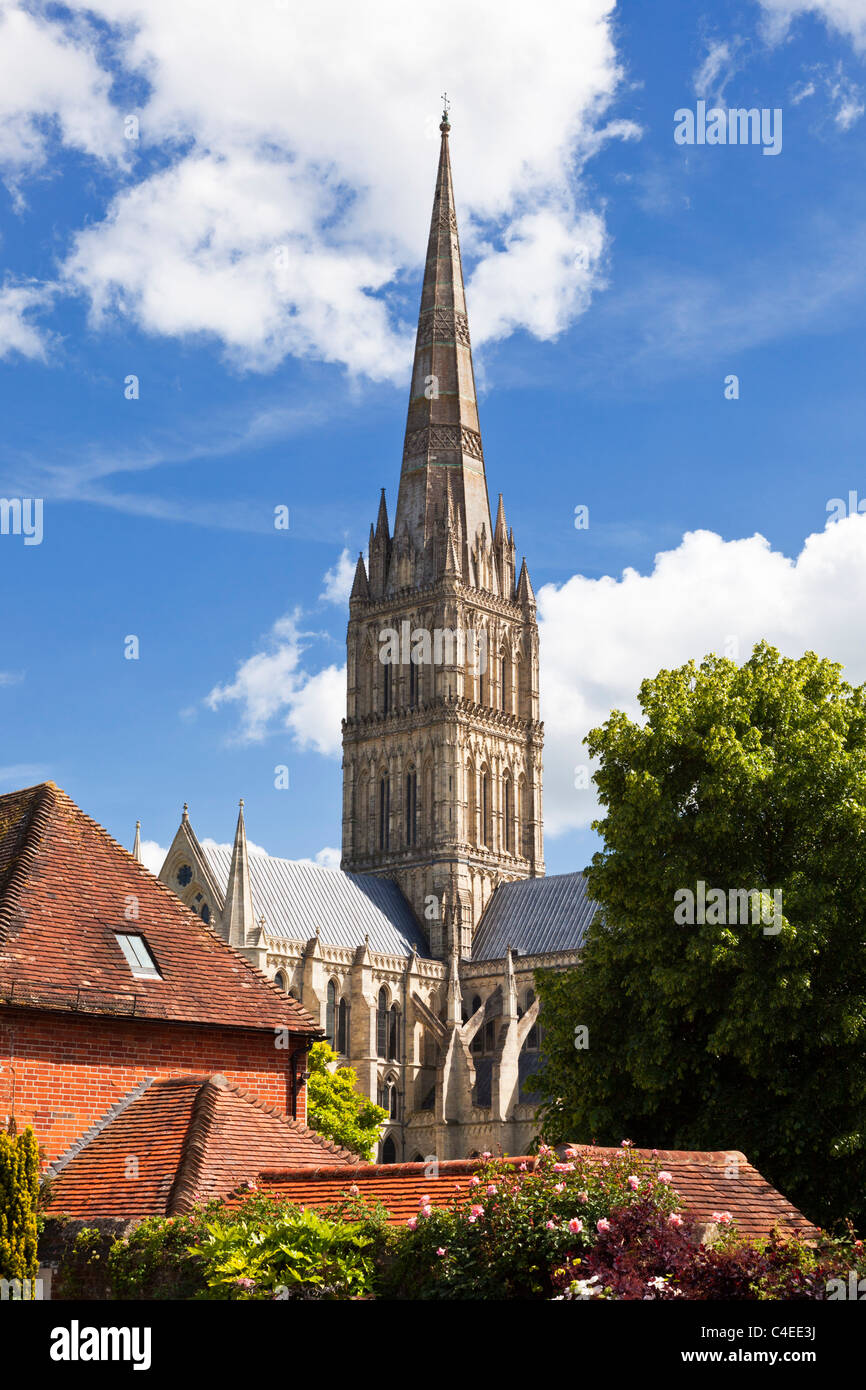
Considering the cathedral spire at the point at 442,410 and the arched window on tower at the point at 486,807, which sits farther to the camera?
the cathedral spire at the point at 442,410

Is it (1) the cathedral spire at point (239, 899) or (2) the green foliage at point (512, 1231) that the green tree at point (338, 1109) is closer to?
(1) the cathedral spire at point (239, 899)

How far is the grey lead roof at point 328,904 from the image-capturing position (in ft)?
241

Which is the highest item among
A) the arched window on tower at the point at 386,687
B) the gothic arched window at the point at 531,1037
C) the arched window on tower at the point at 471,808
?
the arched window on tower at the point at 386,687

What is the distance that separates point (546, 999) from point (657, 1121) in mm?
3287

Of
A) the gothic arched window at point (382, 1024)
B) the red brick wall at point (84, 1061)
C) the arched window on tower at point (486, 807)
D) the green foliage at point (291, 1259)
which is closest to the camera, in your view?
the green foliage at point (291, 1259)

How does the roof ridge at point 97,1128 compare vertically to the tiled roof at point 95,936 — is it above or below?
below

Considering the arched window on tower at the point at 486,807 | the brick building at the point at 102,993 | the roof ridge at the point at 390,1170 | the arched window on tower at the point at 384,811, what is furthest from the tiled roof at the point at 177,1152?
the arched window on tower at the point at 384,811

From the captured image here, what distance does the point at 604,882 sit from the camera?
26.4 m

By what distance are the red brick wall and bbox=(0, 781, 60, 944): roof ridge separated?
1.34 meters

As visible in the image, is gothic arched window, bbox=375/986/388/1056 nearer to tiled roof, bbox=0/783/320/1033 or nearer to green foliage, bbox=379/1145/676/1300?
tiled roof, bbox=0/783/320/1033

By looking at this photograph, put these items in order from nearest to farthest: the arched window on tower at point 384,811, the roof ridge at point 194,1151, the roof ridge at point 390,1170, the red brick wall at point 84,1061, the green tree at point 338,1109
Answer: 1. the roof ridge at point 390,1170
2. the roof ridge at point 194,1151
3. the red brick wall at point 84,1061
4. the green tree at point 338,1109
5. the arched window on tower at point 384,811

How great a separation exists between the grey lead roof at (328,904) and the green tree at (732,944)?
47242mm

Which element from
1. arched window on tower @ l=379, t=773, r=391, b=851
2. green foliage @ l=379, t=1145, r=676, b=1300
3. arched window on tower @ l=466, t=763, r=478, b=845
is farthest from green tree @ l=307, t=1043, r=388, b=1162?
green foliage @ l=379, t=1145, r=676, b=1300
